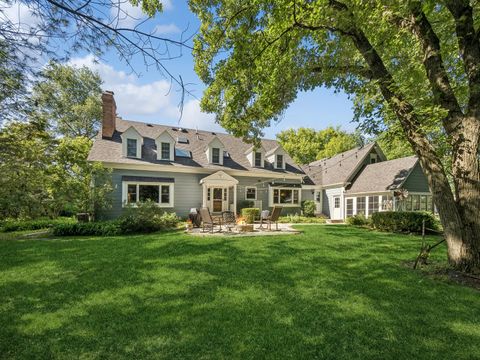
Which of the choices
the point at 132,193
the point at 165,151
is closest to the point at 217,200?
the point at 165,151

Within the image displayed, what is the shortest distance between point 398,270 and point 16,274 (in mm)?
8724

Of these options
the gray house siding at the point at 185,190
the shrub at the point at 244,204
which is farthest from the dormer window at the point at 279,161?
the shrub at the point at 244,204

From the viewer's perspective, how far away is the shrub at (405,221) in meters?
12.6

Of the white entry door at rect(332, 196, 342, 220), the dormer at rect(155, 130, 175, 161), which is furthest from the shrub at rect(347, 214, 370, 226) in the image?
the dormer at rect(155, 130, 175, 161)

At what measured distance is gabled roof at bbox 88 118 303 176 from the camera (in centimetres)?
1589

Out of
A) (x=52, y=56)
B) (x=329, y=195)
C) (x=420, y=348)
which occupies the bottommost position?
(x=420, y=348)

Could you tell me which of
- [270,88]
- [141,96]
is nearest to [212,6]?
[270,88]

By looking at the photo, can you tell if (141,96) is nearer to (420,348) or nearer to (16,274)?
(420,348)

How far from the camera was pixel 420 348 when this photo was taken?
2.94 metres

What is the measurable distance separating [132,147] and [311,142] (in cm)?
3177

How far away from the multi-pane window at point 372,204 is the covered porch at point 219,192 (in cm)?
1008

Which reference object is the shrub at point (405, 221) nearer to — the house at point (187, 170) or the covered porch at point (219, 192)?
the house at point (187, 170)

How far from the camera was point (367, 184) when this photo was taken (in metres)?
19.3

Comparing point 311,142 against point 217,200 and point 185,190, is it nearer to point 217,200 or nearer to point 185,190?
point 217,200
